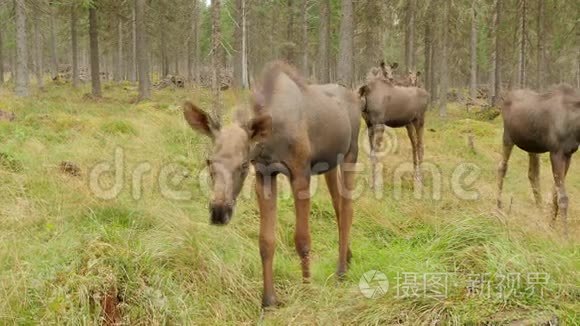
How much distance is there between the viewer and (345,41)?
15867mm

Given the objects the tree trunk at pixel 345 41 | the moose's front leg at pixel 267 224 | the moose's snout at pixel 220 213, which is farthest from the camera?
the tree trunk at pixel 345 41

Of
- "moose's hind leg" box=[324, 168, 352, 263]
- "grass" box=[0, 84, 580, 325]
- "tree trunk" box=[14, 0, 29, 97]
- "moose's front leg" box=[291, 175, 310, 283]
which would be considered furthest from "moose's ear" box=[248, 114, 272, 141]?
"tree trunk" box=[14, 0, 29, 97]

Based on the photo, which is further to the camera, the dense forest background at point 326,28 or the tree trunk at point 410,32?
the tree trunk at point 410,32

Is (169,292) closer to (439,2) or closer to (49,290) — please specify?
(49,290)

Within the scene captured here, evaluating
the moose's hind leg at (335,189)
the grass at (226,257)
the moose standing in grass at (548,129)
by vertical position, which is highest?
the moose standing in grass at (548,129)

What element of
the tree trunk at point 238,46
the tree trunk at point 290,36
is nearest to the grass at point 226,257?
the tree trunk at point 238,46

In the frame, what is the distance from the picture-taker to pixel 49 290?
4016 millimetres

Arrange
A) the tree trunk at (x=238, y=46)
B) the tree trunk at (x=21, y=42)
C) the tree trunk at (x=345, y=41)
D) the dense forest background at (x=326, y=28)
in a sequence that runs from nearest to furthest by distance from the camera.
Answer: the tree trunk at (x=345, y=41) < the tree trunk at (x=21, y=42) < the dense forest background at (x=326, y=28) < the tree trunk at (x=238, y=46)

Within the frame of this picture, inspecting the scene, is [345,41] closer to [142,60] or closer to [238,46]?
[238,46]

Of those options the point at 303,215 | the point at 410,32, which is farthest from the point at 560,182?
the point at 410,32

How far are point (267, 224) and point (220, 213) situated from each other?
1.06 metres

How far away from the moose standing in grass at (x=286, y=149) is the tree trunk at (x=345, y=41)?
975 centimetres

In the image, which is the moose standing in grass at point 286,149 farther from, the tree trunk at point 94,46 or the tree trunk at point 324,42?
the tree trunk at point 324,42

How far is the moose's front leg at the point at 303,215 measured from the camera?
15.6 feet
